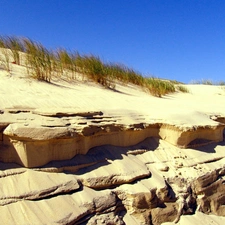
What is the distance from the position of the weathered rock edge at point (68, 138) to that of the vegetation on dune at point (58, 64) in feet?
8.83

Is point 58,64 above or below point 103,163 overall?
above

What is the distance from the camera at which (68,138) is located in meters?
3.48

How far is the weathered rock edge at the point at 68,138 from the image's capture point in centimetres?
319

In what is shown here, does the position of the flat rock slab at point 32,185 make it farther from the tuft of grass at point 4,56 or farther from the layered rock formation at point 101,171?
the tuft of grass at point 4,56

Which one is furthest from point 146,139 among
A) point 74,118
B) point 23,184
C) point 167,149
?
point 23,184

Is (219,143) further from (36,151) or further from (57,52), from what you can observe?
(57,52)

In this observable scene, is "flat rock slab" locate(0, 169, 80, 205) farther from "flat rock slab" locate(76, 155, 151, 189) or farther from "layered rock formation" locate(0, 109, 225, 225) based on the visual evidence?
"flat rock slab" locate(76, 155, 151, 189)

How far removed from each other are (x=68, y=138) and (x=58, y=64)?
455 centimetres

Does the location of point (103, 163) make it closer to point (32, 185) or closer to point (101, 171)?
point (101, 171)

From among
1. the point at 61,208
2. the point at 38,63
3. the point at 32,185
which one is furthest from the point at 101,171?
the point at 38,63

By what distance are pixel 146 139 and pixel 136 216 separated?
1.40 m

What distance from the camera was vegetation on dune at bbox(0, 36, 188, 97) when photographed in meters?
6.56

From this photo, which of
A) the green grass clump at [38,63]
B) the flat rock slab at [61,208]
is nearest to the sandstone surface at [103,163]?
the flat rock slab at [61,208]

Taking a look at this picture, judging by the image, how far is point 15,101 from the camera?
4.06 meters
